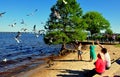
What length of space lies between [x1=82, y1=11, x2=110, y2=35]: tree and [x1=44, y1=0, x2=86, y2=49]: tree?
184ft

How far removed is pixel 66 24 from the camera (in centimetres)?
5906

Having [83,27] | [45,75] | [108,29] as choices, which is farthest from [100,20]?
[45,75]

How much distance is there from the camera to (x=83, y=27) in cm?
5934

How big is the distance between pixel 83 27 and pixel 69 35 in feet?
10.7

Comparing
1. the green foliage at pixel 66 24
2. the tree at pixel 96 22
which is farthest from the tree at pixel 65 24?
the tree at pixel 96 22

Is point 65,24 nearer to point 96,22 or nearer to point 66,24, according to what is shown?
point 66,24

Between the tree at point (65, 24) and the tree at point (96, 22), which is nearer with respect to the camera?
the tree at point (65, 24)

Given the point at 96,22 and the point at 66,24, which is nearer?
the point at 66,24

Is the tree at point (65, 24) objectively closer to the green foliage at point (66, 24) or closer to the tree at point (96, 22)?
A: the green foliage at point (66, 24)

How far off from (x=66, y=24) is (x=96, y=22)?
62.1m

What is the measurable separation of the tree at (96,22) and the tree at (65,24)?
56096 mm

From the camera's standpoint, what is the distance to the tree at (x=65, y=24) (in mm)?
57406

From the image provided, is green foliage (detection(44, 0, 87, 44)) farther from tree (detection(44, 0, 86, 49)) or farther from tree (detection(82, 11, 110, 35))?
tree (detection(82, 11, 110, 35))

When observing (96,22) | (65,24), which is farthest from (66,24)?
(96,22)
